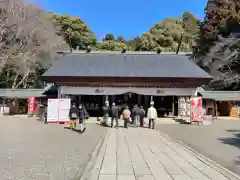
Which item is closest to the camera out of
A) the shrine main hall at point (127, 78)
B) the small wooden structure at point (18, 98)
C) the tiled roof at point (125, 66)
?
the shrine main hall at point (127, 78)

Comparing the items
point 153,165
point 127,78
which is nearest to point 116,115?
point 127,78

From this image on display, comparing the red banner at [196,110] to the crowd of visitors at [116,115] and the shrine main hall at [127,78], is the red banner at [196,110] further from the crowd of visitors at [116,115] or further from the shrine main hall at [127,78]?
the shrine main hall at [127,78]

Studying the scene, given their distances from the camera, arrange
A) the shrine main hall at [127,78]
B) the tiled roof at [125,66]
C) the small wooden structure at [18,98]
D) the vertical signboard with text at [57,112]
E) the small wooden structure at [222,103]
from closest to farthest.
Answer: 1. the vertical signboard with text at [57,112]
2. the shrine main hall at [127,78]
3. the tiled roof at [125,66]
4. the small wooden structure at [222,103]
5. the small wooden structure at [18,98]

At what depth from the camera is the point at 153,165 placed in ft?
23.3

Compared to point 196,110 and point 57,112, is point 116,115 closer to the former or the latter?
point 57,112

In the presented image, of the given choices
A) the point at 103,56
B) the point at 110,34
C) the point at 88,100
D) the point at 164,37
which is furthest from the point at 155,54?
the point at 110,34

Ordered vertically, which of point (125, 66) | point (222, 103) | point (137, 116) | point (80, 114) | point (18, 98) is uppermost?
point (125, 66)

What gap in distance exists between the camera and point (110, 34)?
58.8 meters

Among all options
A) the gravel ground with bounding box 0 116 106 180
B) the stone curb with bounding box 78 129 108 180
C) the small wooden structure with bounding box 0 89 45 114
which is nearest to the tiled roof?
the small wooden structure with bounding box 0 89 45 114

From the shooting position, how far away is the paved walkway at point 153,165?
19.8 feet

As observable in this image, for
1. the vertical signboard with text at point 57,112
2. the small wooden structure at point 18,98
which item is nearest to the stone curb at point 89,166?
the vertical signboard with text at point 57,112

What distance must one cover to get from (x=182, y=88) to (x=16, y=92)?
58.0 ft

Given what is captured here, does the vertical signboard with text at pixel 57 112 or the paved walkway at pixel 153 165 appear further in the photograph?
the vertical signboard with text at pixel 57 112

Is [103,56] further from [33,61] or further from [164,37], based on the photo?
[164,37]
